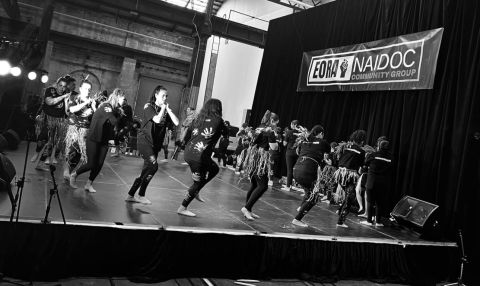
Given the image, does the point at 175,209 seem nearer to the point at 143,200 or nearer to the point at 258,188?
the point at 143,200

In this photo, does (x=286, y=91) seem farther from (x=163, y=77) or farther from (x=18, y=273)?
(x=163, y=77)

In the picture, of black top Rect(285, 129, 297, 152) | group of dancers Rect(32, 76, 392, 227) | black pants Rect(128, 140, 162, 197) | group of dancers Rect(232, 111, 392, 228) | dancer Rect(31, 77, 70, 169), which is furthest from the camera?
black top Rect(285, 129, 297, 152)

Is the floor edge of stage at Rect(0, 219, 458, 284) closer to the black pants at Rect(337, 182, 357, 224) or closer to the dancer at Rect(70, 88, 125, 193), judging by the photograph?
the black pants at Rect(337, 182, 357, 224)

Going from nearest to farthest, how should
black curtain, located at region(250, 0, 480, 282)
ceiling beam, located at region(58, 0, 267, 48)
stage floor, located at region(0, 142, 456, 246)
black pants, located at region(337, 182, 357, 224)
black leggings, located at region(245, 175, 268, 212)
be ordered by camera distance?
stage floor, located at region(0, 142, 456, 246)
black leggings, located at region(245, 175, 268, 212)
black pants, located at region(337, 182, 357, 224)
black curtain, located at region(250, 0, 480, 282)
ceiling beam, located at region(58, 0, 267, 48)

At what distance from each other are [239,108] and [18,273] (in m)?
14.2

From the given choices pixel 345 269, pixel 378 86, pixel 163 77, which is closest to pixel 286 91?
pixel 378 86

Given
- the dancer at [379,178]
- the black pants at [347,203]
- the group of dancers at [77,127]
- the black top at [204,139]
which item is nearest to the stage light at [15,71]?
the group of dancers at [77,127]

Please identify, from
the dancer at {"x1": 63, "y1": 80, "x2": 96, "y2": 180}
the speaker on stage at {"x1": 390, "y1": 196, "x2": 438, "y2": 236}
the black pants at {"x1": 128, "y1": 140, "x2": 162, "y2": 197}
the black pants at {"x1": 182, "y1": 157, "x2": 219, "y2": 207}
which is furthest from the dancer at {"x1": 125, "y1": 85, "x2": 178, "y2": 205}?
the speaker on stage at {"x1": 390, "y1": 196, "x2": 438, "y2": 236}

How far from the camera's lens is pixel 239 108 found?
56.9 ft

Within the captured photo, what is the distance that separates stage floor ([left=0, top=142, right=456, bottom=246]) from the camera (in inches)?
162

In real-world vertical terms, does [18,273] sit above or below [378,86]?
below

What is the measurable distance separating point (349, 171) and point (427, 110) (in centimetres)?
205

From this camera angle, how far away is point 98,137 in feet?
16.8

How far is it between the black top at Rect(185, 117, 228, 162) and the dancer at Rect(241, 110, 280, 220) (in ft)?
2.50
